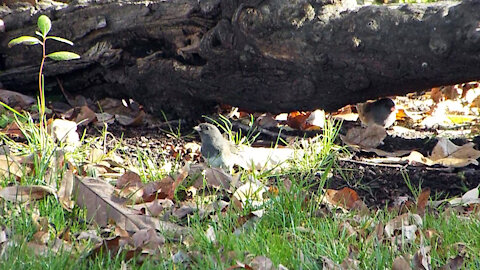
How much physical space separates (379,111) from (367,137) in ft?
1.47

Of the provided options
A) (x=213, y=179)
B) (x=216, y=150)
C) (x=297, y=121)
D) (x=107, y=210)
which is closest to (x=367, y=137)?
(x=297, y=121)

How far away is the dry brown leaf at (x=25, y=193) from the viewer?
135 inches

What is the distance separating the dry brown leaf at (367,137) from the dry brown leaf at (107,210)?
2.03m

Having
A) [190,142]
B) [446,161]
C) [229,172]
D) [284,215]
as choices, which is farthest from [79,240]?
[446,161]

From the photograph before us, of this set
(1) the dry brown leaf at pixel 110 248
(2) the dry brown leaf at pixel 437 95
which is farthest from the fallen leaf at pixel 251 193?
(2) the dry brown leaf at pixel 437 95

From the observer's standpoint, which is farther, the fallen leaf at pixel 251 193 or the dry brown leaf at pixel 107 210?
the fallen leaf at pixel 251 193

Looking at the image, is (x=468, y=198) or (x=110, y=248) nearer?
(x=110, y=248)

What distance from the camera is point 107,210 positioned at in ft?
11.1

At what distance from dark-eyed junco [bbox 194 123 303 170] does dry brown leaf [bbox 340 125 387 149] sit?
1.94 feet

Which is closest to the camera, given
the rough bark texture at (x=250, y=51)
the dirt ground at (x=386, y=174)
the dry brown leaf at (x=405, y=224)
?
the dry brown leaf at (x=405, y=224)

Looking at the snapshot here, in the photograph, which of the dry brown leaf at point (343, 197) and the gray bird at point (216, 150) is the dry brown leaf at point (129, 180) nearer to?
the gray bird at point (216, 150)

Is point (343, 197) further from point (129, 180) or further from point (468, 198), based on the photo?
point (129, 180)

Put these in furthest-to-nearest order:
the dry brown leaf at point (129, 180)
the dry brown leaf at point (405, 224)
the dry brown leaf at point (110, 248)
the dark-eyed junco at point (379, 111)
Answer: the dark-eyed junco at point (379, 111)
the dry brown leaf at point (129, 180)
the dry brown leaf at point (405, 224)
the dry brown leaf at point (110, 248)

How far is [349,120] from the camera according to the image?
6059 millimetres
